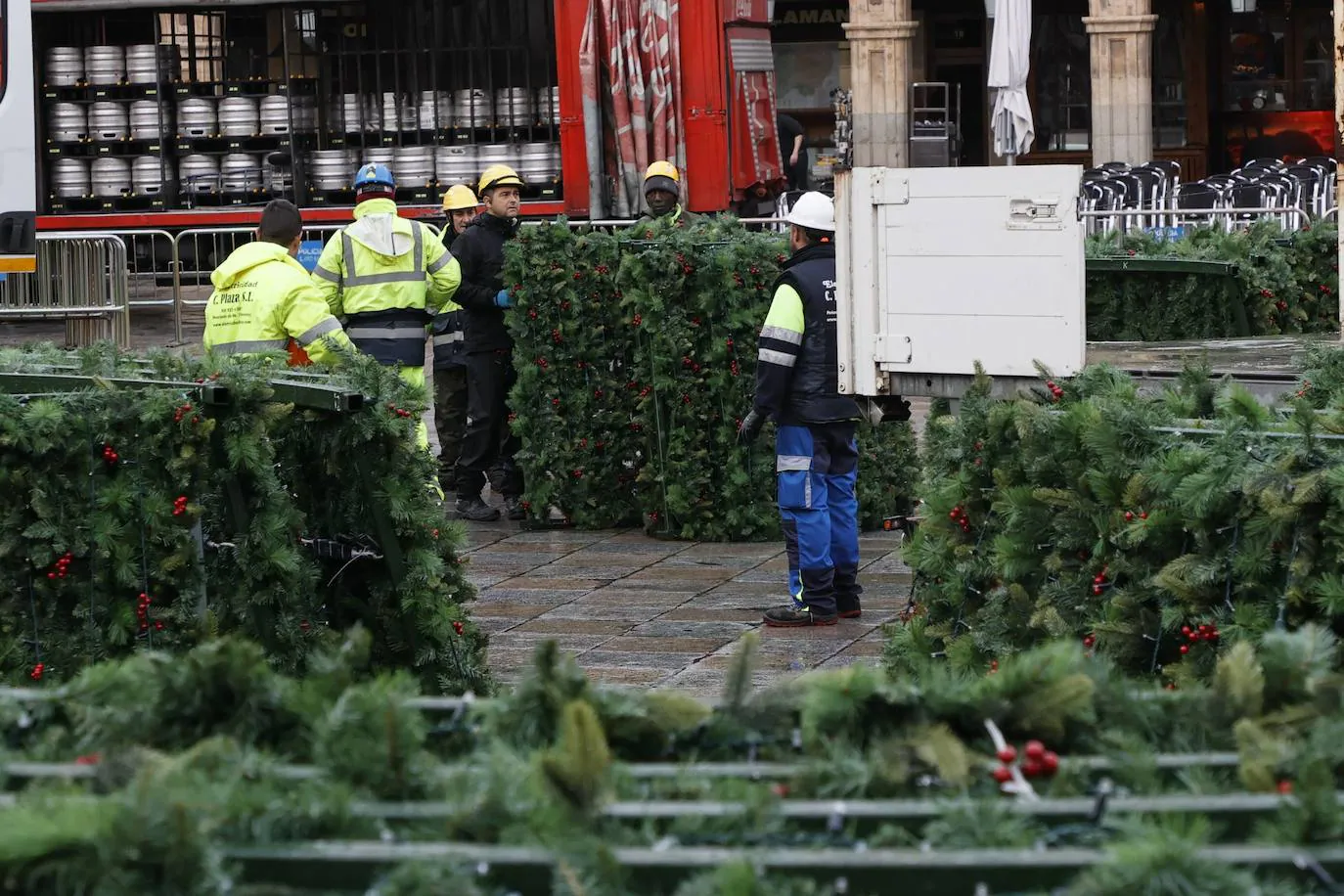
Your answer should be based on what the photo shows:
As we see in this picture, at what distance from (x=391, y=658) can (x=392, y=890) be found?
14.2ft

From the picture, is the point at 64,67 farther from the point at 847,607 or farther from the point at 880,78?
the point at 847,607

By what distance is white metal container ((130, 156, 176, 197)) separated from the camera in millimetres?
21500

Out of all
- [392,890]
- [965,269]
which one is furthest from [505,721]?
[965,269]

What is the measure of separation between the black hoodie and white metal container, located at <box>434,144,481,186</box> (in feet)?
32.2

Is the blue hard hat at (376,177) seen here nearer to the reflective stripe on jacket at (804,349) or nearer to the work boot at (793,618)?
the reflective stripe on jacket at (804,349)

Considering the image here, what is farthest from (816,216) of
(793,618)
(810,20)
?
(810,20)

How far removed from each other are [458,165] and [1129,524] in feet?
53.4

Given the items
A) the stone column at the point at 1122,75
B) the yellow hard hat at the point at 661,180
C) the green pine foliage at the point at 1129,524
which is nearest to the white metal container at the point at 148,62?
the stone column at the point at 1122,75

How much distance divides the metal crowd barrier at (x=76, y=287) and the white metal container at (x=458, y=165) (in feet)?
17.3

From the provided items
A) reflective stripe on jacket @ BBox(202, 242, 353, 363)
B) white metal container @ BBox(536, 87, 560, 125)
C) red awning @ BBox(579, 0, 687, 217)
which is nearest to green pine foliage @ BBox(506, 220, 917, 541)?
reflective stripe on jacket @ BBox(202, 242, 353, 363)

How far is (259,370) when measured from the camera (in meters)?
6.29

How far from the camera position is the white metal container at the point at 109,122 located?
70.7ft

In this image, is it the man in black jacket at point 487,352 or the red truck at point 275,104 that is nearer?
the man in black jacket at point 487,352

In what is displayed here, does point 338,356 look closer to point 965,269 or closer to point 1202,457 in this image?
point 965,269
